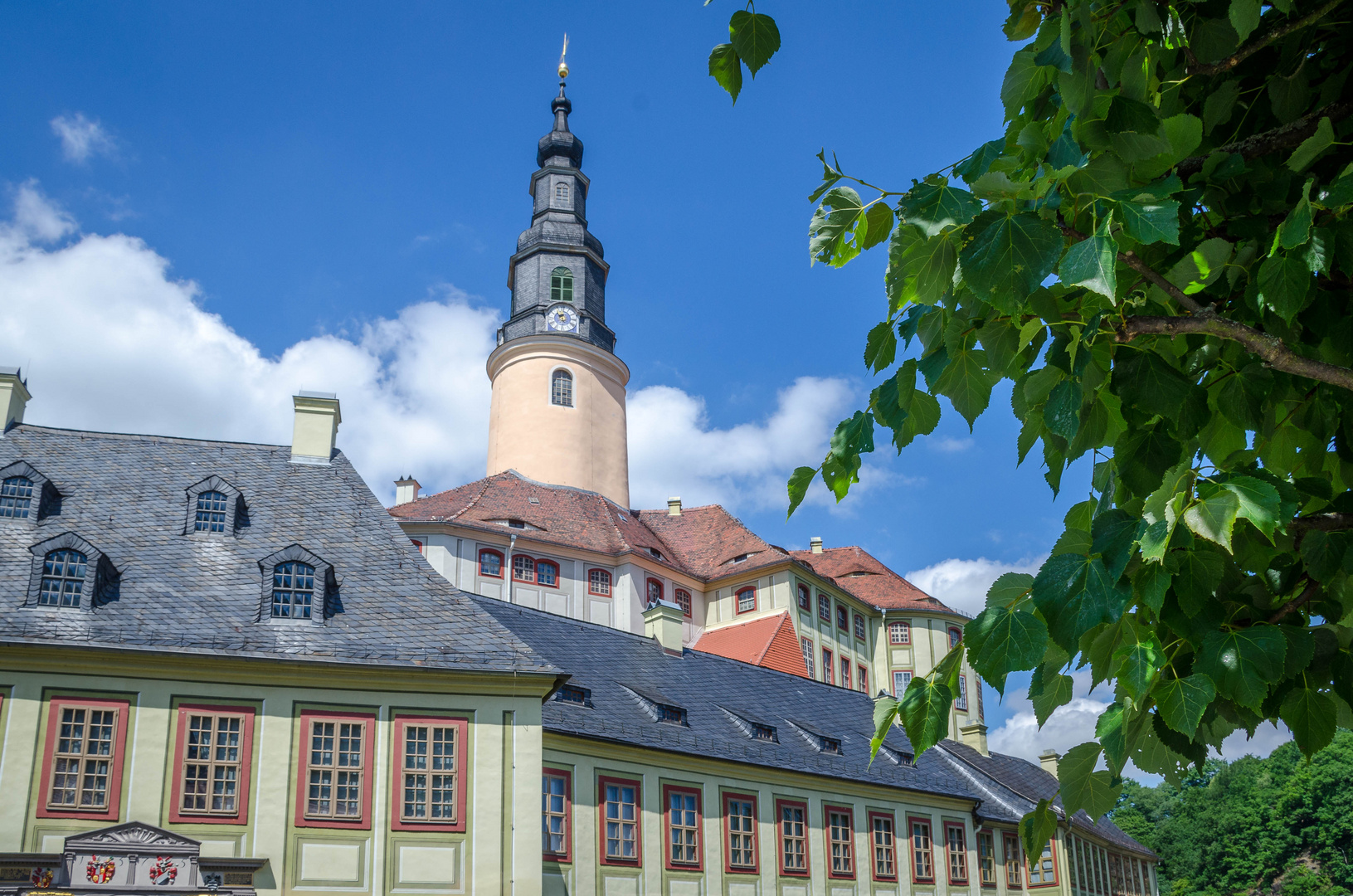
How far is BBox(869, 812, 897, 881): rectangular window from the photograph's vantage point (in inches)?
1222

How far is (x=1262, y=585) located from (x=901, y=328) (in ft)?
4.74

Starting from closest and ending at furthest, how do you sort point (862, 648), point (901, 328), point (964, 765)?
1. point (901, 328)
2. point (964, 765)
3. point (862, 648)

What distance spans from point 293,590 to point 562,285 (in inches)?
1553

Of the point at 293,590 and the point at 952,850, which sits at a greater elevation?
the point at 293,590

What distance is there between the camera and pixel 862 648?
58.5 m

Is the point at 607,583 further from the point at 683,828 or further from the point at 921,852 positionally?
the point at 683,828

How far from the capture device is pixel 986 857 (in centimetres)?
3462

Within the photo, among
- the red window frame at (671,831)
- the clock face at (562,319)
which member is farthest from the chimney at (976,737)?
the clock face at (562,319)

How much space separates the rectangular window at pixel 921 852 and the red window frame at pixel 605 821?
9.56 metres

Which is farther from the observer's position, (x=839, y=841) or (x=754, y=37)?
(x=839, y=841)

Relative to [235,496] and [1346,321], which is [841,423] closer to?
[1346,321]

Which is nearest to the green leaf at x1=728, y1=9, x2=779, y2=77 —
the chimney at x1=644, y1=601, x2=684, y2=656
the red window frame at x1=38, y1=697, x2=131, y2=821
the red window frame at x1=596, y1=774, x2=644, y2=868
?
the red window frame at x1=38, y1=697, x2=131, y2=821

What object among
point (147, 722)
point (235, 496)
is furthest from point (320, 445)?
point (147, 722)

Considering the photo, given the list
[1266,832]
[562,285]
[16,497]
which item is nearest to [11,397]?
[16,497]
